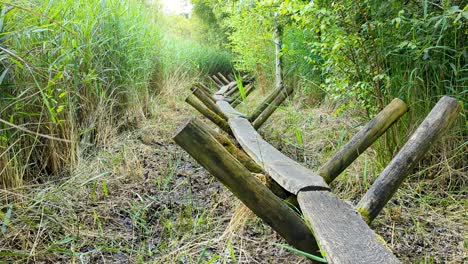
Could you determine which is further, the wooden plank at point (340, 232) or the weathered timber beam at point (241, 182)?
the weathered timber beam at point (241, 182)

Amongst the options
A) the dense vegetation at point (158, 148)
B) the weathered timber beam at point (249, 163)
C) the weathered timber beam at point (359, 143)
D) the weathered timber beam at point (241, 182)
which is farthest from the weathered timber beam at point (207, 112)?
the weathered timber beam at point (241, 182)

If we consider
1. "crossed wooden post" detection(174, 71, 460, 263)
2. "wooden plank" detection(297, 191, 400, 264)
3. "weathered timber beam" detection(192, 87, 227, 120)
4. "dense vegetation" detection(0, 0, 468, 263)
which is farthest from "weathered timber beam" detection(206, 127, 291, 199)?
"weathered timber beam" detection(192, 87, 227, 120)

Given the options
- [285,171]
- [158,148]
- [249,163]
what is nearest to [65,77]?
[158,148]

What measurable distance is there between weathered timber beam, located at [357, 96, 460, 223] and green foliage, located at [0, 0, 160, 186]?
1.07 metres

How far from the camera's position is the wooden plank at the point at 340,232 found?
935 mm

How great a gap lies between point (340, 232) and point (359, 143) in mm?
761

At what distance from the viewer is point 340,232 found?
1.07 metres

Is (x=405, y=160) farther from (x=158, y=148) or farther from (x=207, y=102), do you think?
(x=207, y=102)

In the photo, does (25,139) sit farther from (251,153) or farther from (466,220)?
(466,220)

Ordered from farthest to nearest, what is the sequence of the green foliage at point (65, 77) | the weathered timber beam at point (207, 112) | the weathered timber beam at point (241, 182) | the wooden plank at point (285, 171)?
the weathered timber beam at point (207, 112), the green foliage at point (65, 77), the wooden plank at point (285, 171), the weathered timber beam at point (241, 182)

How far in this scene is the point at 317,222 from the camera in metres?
1.12

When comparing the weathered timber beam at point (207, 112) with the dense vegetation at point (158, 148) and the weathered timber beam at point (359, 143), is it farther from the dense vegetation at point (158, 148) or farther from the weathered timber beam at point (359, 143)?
the weathered timber beam at point (359, 143)

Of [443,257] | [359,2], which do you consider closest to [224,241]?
[443,257]

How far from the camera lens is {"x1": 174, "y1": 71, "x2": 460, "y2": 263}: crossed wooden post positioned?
102 centimetres
